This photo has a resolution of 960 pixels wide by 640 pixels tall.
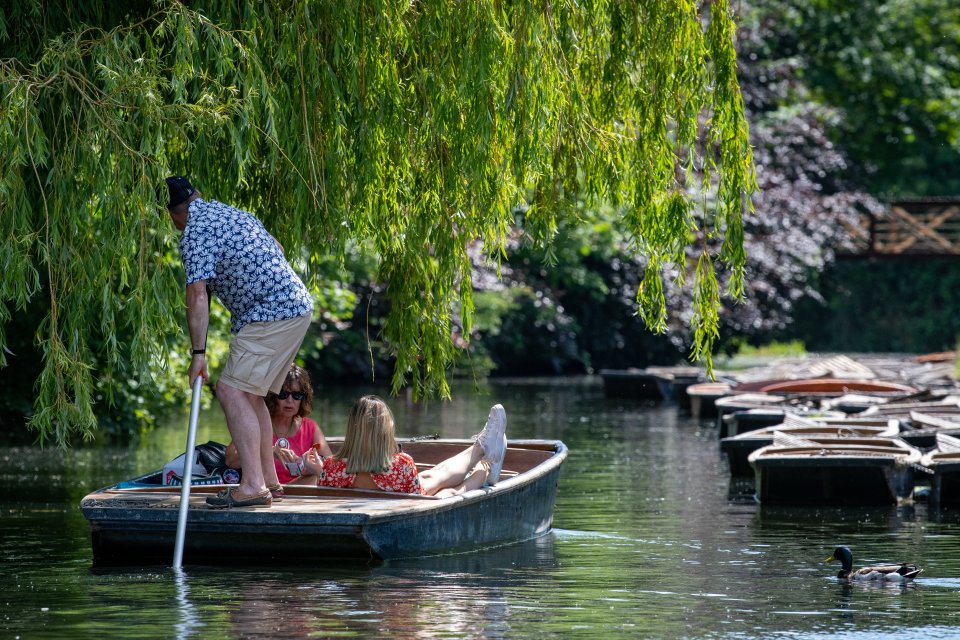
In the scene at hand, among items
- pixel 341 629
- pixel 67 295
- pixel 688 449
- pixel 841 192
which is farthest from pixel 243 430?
pixel 841 192

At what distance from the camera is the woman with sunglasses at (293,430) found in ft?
31.6

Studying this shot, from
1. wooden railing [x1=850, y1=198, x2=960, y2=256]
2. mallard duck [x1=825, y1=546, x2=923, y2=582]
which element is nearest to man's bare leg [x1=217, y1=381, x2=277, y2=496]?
mallard duck [x1=825, y1=546, x2=923, y2=582]

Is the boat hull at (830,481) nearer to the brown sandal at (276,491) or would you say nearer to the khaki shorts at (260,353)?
the brown sandal at (276,491)

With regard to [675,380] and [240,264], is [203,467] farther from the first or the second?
[675,380]

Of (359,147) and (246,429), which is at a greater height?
(359,147)

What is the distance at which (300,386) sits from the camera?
31.6 feet

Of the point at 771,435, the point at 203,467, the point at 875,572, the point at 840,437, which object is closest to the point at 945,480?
the point at 840,437

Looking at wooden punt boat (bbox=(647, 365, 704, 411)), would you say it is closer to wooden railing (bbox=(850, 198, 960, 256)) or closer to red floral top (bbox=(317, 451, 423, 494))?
wooden railing (bbox=(850, 198, 960, 256))

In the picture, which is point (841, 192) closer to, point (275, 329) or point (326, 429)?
point (326, 429)

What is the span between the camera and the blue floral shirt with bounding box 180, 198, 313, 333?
27.3 ft

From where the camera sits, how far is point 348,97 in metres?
9.19

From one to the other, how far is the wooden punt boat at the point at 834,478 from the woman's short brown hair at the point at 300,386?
417 centimetres

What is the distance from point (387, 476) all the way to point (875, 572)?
271 cm

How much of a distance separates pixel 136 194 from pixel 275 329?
0.98 m
